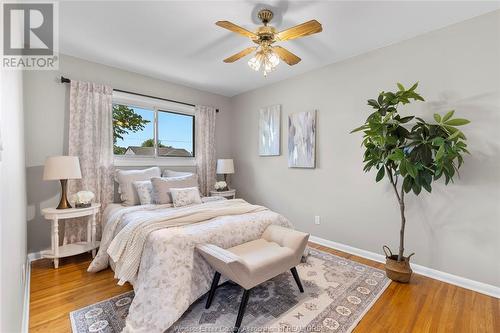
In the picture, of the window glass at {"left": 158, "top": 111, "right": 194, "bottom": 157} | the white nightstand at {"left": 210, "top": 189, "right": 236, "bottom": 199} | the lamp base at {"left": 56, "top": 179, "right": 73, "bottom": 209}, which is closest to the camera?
the lamp base at {"left": 56, "top": 179, "right": 73, "bottom": 209}

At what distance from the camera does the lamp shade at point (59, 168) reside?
8.46 ft

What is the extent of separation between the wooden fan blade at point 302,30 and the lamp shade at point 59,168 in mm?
2690

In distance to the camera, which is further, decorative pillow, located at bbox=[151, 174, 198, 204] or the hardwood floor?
decorative pillow, located at bbox=[151, 174, 198, 204]

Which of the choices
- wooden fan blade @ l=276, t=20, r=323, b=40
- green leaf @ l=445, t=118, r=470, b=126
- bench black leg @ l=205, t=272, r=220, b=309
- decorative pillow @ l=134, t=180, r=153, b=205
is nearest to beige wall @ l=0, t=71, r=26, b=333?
Result: bench black leg @ l=205, t=272, r=220, b=309

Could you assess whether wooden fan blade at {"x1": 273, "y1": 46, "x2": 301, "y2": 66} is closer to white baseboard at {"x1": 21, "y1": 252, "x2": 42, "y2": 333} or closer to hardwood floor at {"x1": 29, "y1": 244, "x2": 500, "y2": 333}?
hardwood floor at {"x1": 29, "y1": 244, "x2": 500, "y2": 333}

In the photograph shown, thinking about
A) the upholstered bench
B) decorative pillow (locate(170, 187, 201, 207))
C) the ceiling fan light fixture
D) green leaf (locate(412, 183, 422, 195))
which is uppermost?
the ceiling fan light fixture

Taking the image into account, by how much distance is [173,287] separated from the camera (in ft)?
5.73

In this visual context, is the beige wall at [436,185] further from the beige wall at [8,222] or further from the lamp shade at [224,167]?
the beige wall at [8,222]

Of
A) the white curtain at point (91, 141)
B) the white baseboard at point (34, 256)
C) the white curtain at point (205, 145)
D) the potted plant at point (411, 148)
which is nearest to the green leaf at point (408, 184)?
the potted plant at point (411, 148)

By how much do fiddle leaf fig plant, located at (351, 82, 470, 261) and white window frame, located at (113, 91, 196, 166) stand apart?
10.2 ft

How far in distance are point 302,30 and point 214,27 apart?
1.03m

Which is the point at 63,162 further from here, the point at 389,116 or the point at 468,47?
the point at 468,47

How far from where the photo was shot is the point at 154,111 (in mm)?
3906

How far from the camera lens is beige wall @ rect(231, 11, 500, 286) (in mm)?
2191
